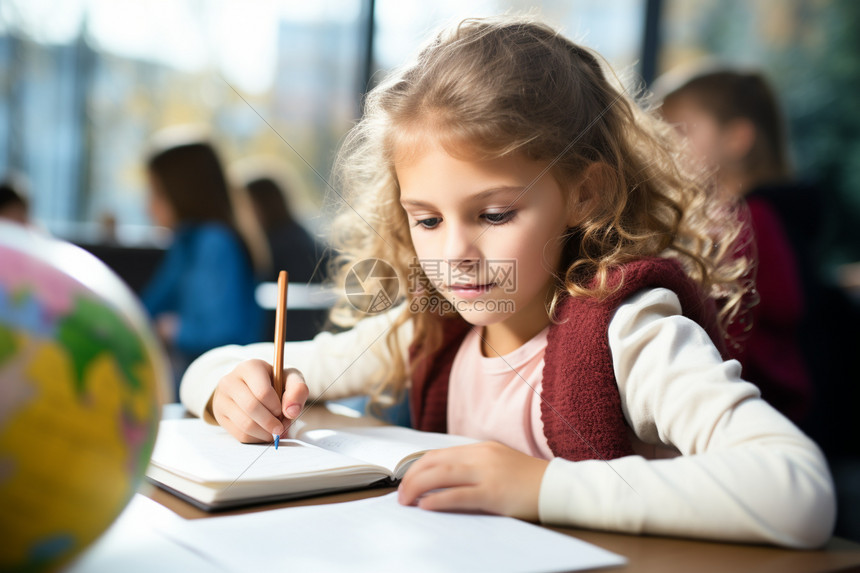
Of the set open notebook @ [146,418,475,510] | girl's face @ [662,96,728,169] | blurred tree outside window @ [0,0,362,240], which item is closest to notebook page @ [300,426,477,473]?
open notebook @ [146,418,475,510]

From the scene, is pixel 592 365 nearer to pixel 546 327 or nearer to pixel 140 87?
pixel 546 327

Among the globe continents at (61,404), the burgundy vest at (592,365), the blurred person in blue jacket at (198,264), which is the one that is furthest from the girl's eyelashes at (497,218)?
the blurred person in blue jacket at (198,264)

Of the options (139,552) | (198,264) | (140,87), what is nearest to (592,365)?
(139,552)

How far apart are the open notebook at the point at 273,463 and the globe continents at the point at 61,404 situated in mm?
115

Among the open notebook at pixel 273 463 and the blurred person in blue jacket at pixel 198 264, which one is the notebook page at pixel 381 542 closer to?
the open notebook at pixel 273 463

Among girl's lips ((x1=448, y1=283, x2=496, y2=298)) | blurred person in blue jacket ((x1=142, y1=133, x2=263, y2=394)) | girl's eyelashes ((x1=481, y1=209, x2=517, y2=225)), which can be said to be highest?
girl's eyelashes ((x1=481, y1=209, x2=517, y2=225))

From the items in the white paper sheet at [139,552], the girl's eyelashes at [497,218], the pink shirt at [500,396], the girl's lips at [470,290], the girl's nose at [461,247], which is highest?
the girl's eyelashes at [497,218]

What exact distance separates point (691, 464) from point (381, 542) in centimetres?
25

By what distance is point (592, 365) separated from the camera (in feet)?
2.65

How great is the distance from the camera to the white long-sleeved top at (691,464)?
0.61m

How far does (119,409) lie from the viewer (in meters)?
0.47

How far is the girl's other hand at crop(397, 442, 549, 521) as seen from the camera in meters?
0.64

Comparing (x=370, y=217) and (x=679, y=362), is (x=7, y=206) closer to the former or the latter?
(x=370, y=217)

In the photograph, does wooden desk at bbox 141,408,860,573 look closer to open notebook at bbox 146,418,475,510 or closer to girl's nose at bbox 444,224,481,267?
open notebook at bbox 146,418,475,510
